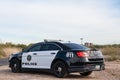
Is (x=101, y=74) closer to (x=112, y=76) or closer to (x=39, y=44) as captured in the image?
(x=112, y=76)

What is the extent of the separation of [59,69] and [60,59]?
442 mm

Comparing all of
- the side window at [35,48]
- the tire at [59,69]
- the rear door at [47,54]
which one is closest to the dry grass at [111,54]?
the side window at [35,48]

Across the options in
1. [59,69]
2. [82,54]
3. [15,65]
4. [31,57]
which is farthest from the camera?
[15,65]

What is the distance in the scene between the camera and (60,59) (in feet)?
60.3

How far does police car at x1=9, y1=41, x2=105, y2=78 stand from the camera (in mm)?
17875

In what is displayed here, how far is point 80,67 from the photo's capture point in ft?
58.4

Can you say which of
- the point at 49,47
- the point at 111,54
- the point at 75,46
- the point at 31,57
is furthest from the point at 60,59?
the point at 111,54

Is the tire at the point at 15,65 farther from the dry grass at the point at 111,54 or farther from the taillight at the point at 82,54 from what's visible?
the dry grass at the point at 111,54

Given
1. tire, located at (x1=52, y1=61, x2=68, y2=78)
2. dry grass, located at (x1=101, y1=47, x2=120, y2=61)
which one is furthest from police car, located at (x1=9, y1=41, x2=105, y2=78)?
dry grass, located at (x1=101, y1=47, x2=120, y2=61)

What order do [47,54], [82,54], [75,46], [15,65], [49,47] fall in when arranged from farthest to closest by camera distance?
[15,65]
[49,47]
[47,54]
[75,46]
[82,54]

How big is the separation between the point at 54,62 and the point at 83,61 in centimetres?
157

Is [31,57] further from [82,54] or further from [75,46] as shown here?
[82,54]

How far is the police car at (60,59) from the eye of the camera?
17.9m

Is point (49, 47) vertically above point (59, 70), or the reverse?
point (49, 47)
